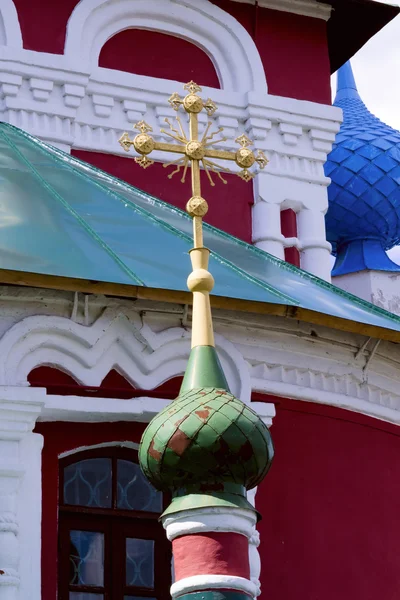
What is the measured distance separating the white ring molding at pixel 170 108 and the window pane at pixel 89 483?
9.83 feet

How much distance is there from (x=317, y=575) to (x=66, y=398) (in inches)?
54.2

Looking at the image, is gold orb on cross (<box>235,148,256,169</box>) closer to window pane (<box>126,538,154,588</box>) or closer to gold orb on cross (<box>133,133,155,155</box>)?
gold orb on cross (<box>133,133,155,155</box>)

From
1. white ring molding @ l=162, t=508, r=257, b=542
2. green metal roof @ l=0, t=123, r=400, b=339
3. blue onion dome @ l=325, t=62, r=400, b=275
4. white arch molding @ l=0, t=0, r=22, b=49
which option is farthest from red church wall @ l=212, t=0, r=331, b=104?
white ring molding @ l=162, t=508, r=257, b=542

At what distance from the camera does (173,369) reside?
786 cm

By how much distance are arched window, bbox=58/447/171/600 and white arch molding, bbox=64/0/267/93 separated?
3.70m

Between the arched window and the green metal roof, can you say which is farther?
the green metal roof

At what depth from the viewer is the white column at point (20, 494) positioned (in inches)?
278

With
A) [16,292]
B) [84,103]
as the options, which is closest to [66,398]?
[16,292]

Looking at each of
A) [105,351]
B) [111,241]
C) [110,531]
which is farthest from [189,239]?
[110,531]

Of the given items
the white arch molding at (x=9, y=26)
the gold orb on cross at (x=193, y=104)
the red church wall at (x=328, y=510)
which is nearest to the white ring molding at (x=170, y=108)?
the white arch molding at (x=9, y=26)

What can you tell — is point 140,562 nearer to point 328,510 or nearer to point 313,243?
Answer: point 328,510

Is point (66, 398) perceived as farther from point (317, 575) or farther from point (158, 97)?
point (158, 97)

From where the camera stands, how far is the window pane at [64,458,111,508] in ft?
25.2

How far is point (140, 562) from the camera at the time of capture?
25.2 ft
